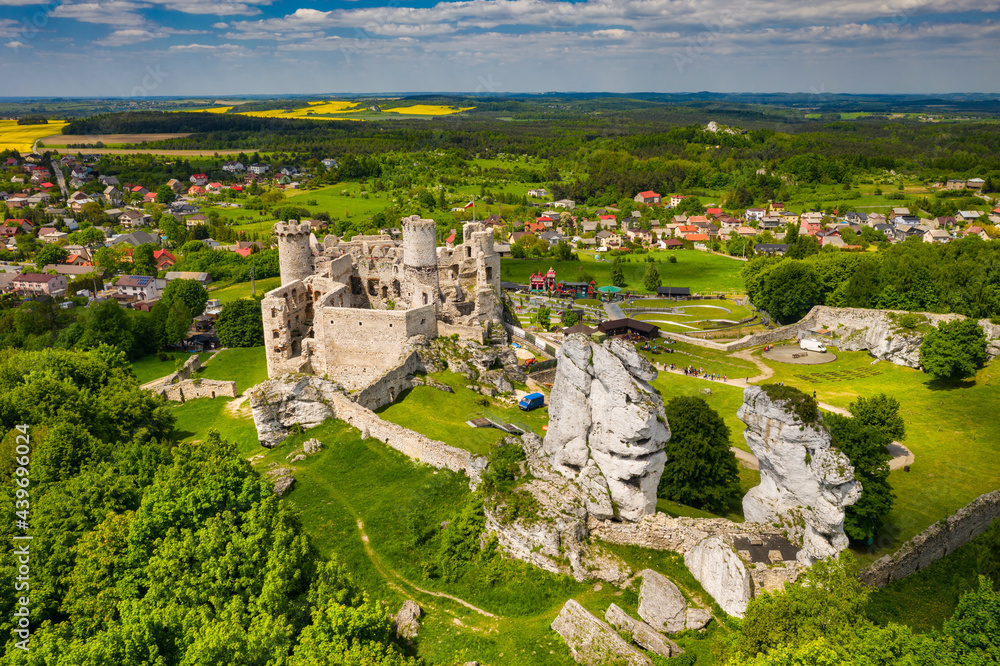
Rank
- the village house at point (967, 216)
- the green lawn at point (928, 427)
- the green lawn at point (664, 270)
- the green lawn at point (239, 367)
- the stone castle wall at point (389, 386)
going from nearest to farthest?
the green lawn at point (928, 427) → the stone castle wall at point (389, 386) → the green lawn at point (239, 367) → the green lawn at point (664, 270) → the village house at point (967, 216)

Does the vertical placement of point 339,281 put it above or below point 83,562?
above

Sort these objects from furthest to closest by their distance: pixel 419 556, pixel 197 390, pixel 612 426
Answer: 1. pixel 197 390
2. pixel 419 556
3. pixel 612 426

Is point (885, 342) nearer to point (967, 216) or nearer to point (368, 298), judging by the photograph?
point (368, 298)

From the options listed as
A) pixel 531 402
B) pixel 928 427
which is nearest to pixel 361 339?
pixel 531 402

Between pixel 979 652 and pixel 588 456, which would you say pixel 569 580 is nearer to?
pixel 588 456

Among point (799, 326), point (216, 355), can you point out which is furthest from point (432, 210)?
point (799, 326)

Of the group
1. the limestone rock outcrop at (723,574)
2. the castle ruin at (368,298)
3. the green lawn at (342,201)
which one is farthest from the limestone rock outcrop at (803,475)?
the green lawn at (342,201)

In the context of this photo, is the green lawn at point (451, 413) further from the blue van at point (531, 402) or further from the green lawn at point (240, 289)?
the green lawn at point (240, 289)
